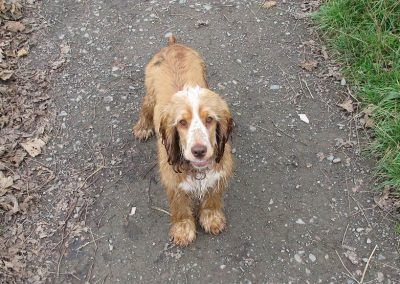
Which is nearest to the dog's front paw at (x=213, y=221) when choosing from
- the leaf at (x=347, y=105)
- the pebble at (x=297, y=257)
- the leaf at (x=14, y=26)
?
the pebble at (x=297, y=257)

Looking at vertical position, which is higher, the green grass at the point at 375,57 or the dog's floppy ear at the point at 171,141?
the dog's floppy ear at the point at 171,141

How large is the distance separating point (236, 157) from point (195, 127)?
150cm

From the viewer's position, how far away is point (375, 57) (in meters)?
5.01

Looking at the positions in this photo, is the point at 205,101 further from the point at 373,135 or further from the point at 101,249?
the point at 373,135

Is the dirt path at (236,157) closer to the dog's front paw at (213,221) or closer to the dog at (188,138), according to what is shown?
the dog's front paw at (213,221)

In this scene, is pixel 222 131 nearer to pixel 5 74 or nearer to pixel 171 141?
pixel 171 141

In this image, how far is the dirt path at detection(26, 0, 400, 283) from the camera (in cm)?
401

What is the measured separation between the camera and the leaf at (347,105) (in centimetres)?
493

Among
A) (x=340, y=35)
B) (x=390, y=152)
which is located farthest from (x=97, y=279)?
(x=340, y=35)

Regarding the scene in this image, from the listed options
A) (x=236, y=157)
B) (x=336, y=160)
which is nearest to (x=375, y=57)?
(x=336, y=160)

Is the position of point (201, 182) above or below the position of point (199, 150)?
below

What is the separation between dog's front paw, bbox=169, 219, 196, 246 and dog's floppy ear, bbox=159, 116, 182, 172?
29.0 inches

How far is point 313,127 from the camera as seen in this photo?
192 inches

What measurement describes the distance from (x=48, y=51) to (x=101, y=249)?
279cm
